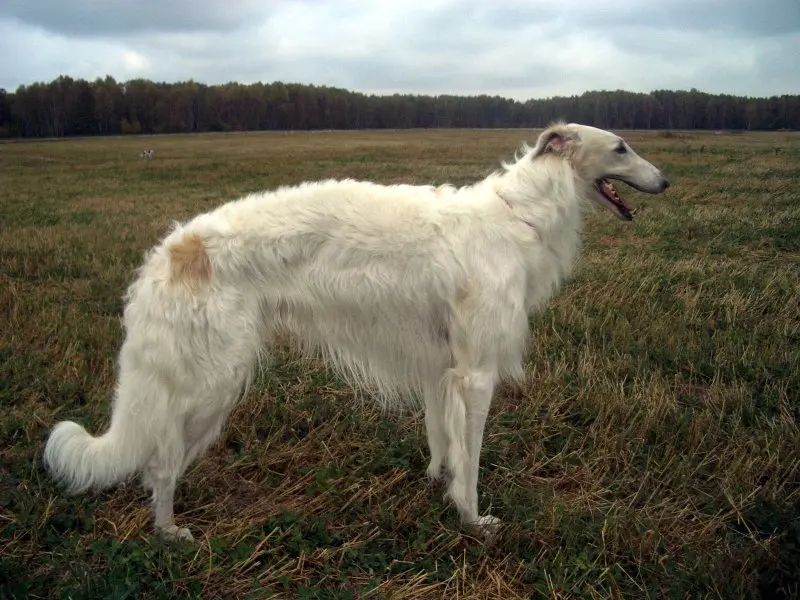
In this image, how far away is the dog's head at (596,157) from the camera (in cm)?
353

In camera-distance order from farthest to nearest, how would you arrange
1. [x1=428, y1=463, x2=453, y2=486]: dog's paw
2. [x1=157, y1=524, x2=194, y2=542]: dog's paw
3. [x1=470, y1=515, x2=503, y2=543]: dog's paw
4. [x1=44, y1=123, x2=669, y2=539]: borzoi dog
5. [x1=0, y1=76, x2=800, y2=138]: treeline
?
1. [x1=0, y1=76, x2=800, y2=138]: treeline
2. [x1=428, y1=463, x2=453, y2=486]: dog's paw
3. [x1=470, y1=515, x2=503, y2=543]: dog's paw
4. [x1=157, y1=524, x2=194, y2=542]: dog's paw
5. [x1=44, y1=123, x2=669, y2=539]: borzoi dog

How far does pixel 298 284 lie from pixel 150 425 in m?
0.97

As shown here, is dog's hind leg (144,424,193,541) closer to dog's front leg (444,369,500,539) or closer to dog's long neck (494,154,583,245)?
dog's front leg (444,369,500,539)

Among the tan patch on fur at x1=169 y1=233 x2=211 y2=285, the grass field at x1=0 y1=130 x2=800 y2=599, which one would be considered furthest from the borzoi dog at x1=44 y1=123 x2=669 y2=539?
the grass field at x1=0 y1=130 x2=800 y2=599

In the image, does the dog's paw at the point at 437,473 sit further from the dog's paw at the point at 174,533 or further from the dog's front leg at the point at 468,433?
the dog's paw at the point at 174,533

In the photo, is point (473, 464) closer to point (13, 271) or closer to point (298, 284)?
point (298, 284)

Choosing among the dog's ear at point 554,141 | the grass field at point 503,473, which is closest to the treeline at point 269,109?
the grass field at point 503,473

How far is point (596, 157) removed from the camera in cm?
357

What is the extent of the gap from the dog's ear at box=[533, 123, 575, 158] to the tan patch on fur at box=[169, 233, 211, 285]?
6.27 feet

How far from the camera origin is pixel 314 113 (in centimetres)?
9256

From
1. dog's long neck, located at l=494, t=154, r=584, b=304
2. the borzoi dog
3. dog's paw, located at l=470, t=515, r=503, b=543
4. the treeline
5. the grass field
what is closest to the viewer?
the grass field

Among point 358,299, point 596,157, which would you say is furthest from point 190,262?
point 596,157

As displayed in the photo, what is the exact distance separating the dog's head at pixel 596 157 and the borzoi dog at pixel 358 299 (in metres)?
0.01

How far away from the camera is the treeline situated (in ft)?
125
